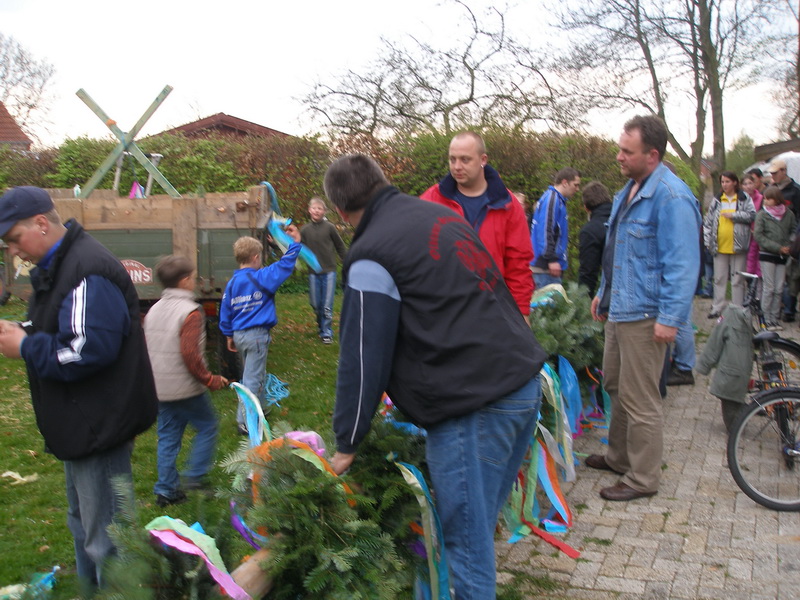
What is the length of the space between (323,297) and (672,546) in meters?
6.98

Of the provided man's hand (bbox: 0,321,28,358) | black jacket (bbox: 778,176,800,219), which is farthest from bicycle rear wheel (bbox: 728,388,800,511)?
black jacket (bbox: 778,176,800,219)

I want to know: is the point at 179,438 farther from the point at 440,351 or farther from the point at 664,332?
the point at 664,332

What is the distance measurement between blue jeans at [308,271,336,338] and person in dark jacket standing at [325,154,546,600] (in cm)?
765

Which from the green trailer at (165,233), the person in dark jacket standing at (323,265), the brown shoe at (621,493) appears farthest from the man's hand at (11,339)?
the person in dark jacket standing at (323,265)

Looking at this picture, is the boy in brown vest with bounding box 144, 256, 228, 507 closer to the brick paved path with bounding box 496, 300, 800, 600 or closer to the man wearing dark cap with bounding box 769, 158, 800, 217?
the brick paved path with bounding box 496, 300, 800, 600

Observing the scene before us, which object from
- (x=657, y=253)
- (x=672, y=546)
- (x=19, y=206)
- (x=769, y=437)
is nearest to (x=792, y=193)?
(x=769, y=437)

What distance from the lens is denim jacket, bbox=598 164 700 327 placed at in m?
4.30

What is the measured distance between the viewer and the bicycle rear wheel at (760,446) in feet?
15.4

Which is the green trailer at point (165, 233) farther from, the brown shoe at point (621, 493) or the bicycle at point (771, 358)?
the bicycle at point (771, 358)

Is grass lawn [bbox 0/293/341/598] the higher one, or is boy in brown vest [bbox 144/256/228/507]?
boy in brown vest [bbox 144/256/228/507]

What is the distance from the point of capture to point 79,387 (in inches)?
121

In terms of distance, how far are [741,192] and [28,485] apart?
9578 mm

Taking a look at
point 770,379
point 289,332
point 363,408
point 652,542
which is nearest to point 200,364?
point 363,408

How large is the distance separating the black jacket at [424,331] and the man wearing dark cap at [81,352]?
102cm
